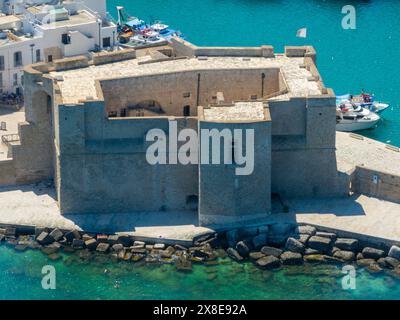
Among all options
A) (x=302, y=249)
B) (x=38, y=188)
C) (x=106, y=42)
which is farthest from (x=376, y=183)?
(x=106, y=42)

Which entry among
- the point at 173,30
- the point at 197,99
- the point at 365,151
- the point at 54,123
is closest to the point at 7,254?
the point at 54,123

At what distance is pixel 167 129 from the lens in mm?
88125

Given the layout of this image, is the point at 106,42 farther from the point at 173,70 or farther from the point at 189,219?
the point at 189,219

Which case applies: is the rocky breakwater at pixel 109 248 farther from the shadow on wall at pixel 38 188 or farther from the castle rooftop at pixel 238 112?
the castle rooftop at pixel 238 112

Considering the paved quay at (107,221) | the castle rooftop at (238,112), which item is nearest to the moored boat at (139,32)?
the paved quay at (107,221)

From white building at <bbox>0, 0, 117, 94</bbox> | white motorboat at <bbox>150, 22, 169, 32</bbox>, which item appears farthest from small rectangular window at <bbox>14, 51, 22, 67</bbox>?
white motorboat at <bbox>150, 22, 169, 32</bbox>

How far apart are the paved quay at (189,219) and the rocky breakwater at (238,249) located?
62 centimetres

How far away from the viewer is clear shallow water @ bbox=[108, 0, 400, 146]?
385ft

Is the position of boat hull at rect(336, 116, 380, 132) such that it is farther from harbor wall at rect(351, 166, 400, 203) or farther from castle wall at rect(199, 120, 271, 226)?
castle wall at rect(199, 120, 271, 226)

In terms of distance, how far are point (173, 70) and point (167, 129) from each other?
7.17 meters

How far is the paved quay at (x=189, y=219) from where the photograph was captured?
287 ft

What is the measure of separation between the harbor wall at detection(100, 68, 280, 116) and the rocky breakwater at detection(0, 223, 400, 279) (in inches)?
390

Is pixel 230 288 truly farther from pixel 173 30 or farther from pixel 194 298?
pixel 173 30

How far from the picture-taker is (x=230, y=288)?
83.9 meters
